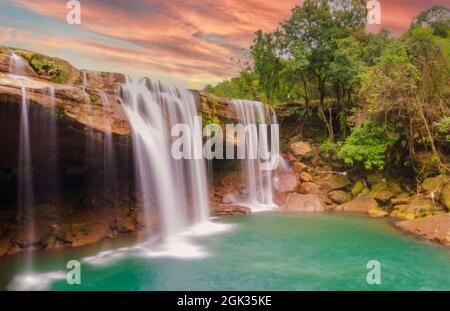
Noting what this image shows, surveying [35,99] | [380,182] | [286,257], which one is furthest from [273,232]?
[35,99]

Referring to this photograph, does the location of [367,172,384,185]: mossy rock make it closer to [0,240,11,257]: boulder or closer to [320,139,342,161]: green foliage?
[320,139,342,161]: green foliage

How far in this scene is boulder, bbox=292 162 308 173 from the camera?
725 inches

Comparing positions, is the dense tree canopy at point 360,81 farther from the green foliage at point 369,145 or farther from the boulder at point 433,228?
the boulder at point 433,228

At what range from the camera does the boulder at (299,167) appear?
18.4 meters

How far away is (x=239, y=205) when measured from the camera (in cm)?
1684

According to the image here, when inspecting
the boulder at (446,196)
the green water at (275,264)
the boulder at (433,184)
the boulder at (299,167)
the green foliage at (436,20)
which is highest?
the green foliage at (436,20)

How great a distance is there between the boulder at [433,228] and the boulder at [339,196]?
14.8ft

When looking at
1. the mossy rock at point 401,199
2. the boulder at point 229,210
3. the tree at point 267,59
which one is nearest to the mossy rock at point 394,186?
the mossy rock at point 401,199

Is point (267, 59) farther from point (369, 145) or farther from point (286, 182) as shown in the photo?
point (369, 145)

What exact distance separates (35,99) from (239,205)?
10.2 meters

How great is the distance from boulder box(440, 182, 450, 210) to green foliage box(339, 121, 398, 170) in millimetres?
2703

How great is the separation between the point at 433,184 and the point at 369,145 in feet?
10.1

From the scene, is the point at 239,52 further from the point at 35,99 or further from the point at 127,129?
the point at 35,99
